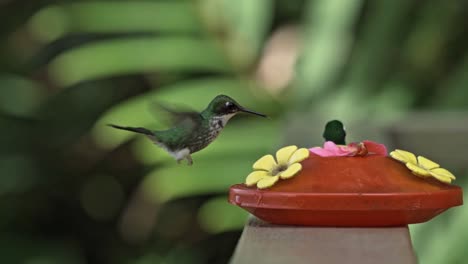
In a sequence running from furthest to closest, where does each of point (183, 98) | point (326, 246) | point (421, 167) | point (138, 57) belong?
point (138, 57), point (183, 98), point (421, 167), point (326, 246)

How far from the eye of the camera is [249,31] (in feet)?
11.2

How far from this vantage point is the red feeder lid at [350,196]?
3.14 feet

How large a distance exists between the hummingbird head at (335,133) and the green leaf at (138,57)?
260 centimetres

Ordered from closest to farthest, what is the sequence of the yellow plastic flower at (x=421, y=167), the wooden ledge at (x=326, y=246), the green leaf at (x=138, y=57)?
the wooden ledge at (x=326, y=246), the yellow plastic flower at (x=421, y=167), the green leaf at (x=138, y=57)

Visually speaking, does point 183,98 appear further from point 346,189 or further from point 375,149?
point 346,189

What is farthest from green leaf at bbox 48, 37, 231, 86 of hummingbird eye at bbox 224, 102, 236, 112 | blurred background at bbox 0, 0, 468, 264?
hummingbird eye at bbox 224, 102, 236, 112

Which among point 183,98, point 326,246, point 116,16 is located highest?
point 326,246

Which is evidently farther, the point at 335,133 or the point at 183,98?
the point at 183,98

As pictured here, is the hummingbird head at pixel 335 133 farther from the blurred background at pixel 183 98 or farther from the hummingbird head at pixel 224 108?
the blurred background at pixel 183 98

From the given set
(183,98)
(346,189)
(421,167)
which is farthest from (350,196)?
(183,98)

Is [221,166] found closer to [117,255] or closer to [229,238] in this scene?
[229,238]

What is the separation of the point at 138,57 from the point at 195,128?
2840mm

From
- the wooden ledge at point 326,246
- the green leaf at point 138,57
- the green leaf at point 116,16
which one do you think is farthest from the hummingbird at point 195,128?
the green leaf at point 116,16

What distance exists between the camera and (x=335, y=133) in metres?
1.07
